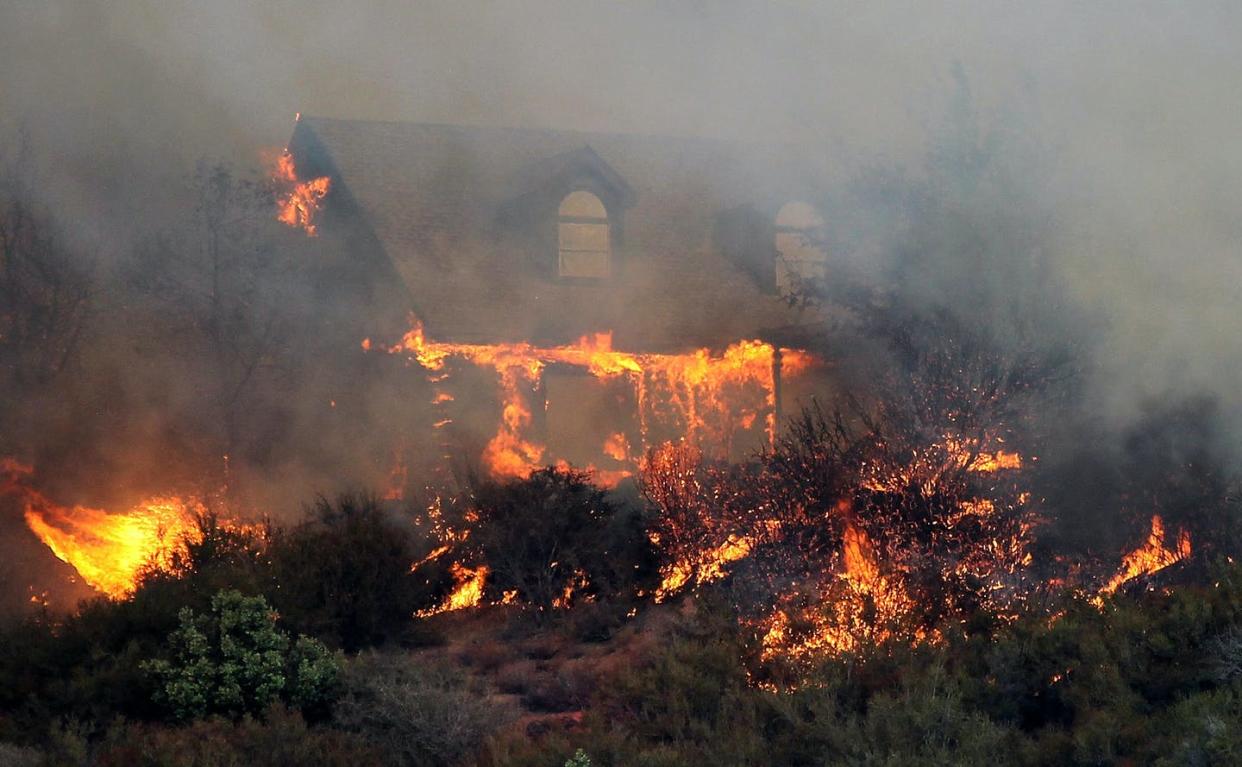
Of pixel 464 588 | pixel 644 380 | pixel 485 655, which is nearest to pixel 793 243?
pixel 644 380

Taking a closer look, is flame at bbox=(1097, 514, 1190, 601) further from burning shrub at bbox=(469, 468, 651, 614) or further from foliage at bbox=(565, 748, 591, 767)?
foliage at bbox=(565, 748, 591, 767)

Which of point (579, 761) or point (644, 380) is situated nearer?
point (579, 761)

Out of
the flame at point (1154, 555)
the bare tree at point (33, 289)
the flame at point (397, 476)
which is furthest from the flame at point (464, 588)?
the bare tree at point (33, 289)

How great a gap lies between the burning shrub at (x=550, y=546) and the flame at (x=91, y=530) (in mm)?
4280

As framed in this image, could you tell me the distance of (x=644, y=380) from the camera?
16.0 meters

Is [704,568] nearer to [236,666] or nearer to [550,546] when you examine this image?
[550,546]

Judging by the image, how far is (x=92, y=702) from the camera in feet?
24.2

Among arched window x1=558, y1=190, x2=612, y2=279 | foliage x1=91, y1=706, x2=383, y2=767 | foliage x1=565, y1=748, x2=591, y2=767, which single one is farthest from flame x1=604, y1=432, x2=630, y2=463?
foliage x1=565, y1=748, x2=591, y2=767

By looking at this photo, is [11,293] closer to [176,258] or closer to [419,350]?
[176,258]

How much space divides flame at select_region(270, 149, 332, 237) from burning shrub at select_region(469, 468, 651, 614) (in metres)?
6.29

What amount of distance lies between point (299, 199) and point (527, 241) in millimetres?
2997

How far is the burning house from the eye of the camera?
15203mm

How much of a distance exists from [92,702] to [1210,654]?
6.13 m

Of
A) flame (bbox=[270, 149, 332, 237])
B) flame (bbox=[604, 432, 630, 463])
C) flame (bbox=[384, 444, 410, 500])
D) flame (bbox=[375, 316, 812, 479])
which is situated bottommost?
flame (bbox=[384, 444, 410, 500])
